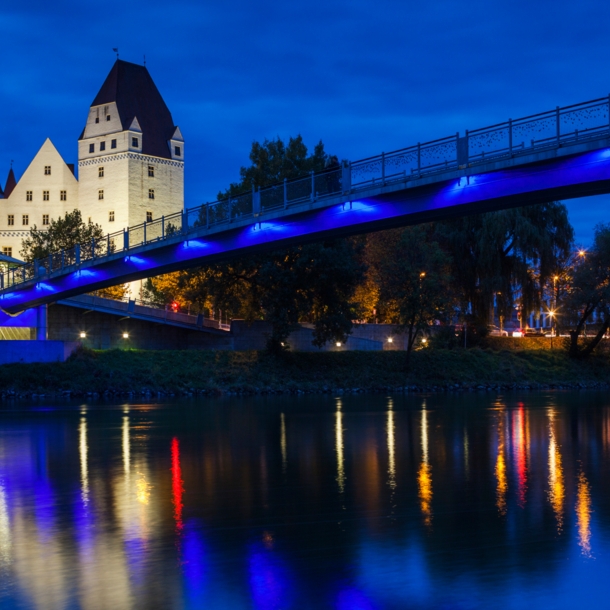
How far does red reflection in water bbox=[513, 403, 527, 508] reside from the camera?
1775 cm

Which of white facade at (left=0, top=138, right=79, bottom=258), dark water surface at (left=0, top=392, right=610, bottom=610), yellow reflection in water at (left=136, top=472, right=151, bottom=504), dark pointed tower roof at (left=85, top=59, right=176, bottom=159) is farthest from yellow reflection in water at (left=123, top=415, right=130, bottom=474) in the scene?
white facade at (left=0, top=138, right=79, bottom=258)

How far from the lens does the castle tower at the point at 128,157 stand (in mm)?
107062

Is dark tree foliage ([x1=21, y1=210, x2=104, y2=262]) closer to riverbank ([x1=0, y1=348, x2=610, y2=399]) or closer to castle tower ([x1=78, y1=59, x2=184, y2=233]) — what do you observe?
castle tower ([x1=78, y1=59, x2=184, y2=233])

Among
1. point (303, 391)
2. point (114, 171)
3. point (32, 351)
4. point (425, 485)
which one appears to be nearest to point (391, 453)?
point (425, 485)

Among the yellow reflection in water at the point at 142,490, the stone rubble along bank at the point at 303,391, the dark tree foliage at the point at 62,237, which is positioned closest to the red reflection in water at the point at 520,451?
the yellow reflection in water at the point at 142,490

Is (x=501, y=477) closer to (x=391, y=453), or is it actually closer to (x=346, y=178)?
(x=391, y=453)

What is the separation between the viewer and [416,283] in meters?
59.7

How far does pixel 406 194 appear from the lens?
34781mm

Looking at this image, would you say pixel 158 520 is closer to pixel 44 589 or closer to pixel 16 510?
pixel 16 510

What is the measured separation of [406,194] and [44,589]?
84.8ft

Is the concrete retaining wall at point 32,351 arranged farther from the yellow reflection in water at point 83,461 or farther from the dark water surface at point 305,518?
the dark water surface at point 305,518

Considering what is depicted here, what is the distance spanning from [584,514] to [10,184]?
119915mm

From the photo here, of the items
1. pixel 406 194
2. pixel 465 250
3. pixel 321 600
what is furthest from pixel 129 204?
pixel 321 600

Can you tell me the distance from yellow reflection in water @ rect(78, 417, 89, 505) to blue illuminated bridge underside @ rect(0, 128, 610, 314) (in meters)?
12.4
